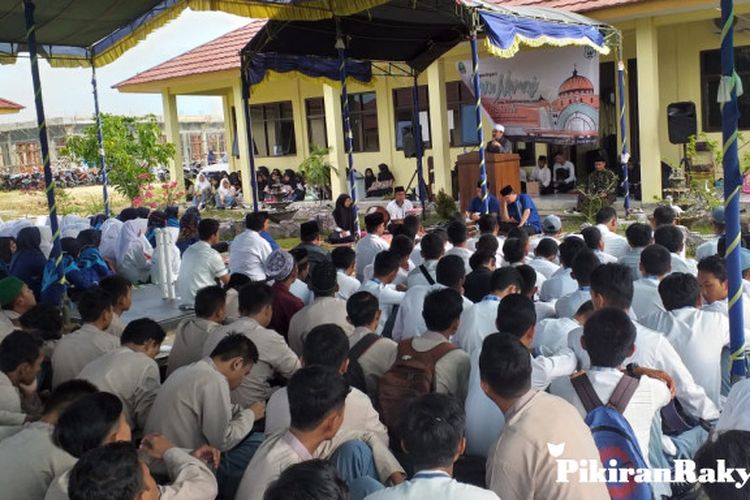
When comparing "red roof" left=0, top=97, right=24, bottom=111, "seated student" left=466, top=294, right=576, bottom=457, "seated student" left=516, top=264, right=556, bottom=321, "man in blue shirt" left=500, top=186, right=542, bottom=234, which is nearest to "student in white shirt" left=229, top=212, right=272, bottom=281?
"seated student" left=516, top=264, right=556, bottom=321

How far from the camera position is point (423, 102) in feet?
50.2

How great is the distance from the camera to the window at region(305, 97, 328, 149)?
17.0m

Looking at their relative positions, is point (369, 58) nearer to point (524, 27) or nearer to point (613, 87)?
point (524, 27)

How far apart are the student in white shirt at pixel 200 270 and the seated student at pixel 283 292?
1202mm

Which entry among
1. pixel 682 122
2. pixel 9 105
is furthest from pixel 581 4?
pixel 9 105

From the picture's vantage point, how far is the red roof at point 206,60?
52.1 feet

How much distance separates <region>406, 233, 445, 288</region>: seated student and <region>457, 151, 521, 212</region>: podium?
15.5 ft

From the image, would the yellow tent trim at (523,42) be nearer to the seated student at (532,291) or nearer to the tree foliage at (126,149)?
the seated student at (532,291)

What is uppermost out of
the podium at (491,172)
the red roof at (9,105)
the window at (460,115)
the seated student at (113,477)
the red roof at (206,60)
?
the red roof at (206,60)

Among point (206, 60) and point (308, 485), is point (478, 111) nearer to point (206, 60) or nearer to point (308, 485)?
point (308, 485)

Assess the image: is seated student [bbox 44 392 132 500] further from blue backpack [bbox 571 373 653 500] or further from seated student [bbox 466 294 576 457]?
blue backpack [bbox 571 373 653 500]

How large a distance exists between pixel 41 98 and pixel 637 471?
544 centimetres

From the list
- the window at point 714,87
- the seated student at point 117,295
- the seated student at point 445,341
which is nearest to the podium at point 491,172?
the window at point 714,87

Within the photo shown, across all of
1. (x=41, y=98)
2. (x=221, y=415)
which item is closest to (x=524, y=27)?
(x=41, y=98)
